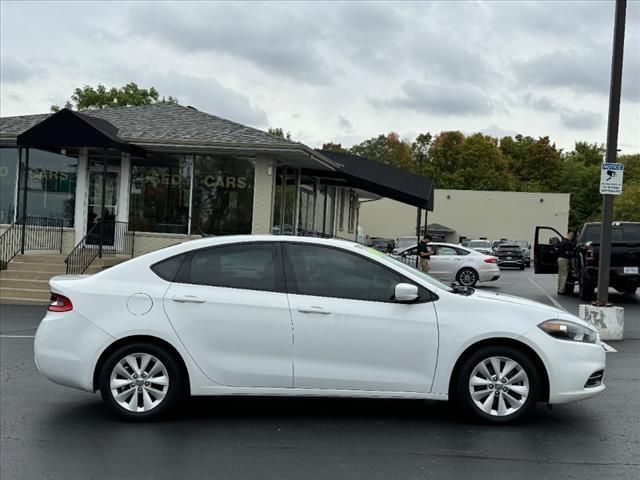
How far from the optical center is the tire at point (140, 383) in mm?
6059

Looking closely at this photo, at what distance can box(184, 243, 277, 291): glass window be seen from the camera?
619 cm

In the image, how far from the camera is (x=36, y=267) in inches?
679

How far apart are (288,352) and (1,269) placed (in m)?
13.2

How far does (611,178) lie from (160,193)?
39.0 feet

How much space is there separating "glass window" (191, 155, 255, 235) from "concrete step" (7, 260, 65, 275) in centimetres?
354

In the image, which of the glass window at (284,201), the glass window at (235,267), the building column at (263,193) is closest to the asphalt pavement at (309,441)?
the glass window at (235,267)

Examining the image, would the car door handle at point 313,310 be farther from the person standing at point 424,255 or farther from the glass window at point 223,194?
the person standing at point 424,255

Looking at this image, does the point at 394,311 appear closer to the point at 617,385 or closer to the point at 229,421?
the point at 229,421

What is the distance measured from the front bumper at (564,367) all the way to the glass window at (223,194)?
534 inches

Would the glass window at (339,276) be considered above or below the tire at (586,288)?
above

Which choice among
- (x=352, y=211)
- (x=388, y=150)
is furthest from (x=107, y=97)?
(x=388, y=150)

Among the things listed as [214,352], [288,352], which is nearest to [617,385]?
[288,352]

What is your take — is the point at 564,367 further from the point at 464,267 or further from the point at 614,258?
the point at 464,267

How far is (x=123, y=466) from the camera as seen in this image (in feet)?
16.7
